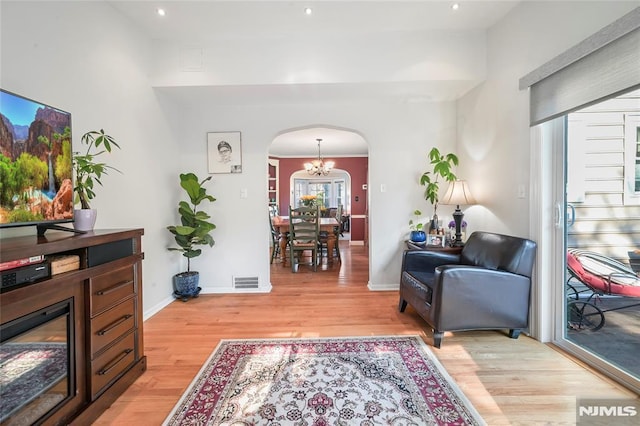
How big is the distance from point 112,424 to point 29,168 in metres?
1.45

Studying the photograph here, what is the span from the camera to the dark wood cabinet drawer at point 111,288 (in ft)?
4.91

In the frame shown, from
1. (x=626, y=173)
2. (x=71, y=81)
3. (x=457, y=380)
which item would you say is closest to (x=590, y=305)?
(x=626, y=173)

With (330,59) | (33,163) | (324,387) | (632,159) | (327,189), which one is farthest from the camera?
(327,189)

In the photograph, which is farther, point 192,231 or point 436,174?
point 436,174

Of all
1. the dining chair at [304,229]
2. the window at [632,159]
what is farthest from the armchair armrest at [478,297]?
the dining chair at [304,229]

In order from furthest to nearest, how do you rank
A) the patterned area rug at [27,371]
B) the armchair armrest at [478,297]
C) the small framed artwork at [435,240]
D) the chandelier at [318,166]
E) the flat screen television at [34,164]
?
the chandelier at [318,166] < the small framed artwork at [435,240] < the armchair armrest at [478,297] < the flat screen television at [34,164] < the patterned area rug at [27,371]

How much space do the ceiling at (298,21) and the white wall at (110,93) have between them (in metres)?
0.32

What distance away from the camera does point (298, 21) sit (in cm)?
265

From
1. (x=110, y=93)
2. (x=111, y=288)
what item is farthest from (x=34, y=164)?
(x=110, y=93)

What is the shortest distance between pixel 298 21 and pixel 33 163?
7.75ft

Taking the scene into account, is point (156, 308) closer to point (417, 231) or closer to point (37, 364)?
point (37, 364)

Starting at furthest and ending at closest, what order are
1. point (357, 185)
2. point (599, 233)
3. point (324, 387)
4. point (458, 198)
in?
point (357, 185)
point (458, 198)
point (599, 233)
point (324, 387)

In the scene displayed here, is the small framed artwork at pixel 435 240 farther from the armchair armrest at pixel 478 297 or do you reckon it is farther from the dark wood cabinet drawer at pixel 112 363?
the dark wood cabinet drawer at pixel 112 363

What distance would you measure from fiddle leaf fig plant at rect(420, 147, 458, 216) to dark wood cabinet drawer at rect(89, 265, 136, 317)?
3104mm
